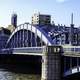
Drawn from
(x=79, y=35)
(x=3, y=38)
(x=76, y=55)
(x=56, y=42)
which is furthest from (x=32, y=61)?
(x=3, y=38)

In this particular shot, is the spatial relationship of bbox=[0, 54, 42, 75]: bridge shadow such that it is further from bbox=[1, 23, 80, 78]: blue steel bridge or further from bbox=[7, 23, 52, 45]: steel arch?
bbox=[7, 23, 52, 45]: steel arch

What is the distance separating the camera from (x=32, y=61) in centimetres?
9662

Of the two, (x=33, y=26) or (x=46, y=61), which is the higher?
(x=33, y=26)

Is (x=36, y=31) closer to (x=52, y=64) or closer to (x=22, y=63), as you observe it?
(x=22, y=63)

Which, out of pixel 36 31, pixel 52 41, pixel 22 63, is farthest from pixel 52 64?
pixel 22 63

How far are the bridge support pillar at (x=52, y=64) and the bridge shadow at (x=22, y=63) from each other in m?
22.1

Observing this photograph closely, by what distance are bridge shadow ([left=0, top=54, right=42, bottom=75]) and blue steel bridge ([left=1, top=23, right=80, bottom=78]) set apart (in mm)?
3464

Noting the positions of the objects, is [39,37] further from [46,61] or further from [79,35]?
[46,61]

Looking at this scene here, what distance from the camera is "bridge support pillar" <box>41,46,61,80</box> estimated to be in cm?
5838

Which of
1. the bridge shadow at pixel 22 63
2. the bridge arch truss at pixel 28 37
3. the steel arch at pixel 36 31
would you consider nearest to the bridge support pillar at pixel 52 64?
the bridge shadow at pixel 22 63

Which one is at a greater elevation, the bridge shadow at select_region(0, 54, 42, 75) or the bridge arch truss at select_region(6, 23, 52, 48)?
the bridge arch truss at select_region(6, 23, 52, 48)

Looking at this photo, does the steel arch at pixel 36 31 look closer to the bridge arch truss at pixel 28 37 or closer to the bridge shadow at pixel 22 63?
the bridge arch truss at pixel 28 37

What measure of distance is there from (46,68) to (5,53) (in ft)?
203

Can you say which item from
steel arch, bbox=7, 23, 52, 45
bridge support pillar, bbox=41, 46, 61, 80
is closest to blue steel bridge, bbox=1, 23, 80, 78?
steel arch, bbox=7, 23, 52, 45
